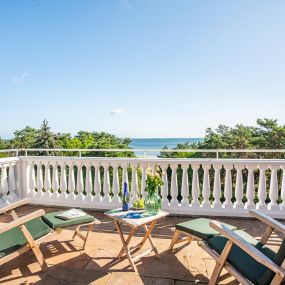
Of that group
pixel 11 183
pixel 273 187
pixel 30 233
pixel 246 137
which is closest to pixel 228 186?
pixel 273 187

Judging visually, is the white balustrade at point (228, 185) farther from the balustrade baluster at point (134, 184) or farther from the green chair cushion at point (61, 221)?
the green chair cushion at point (61, 221)

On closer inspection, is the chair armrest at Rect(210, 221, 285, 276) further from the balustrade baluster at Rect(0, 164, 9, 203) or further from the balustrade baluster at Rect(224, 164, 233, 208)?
the balustrade baluster at Rect(0, 164, 9, 203)

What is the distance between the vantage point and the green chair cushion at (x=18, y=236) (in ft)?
7.71

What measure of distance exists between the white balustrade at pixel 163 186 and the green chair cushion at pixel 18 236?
1661 mm

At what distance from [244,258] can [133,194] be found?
96.5 inches

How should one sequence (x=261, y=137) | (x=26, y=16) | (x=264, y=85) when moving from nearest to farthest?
(x=26, y=16), (x=264, y=85), (x=261, y=137)

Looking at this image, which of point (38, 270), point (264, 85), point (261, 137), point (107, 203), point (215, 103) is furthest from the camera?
point (215, 103)

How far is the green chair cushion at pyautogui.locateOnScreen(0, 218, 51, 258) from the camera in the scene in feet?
7.71

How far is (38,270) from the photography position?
8.41 feet

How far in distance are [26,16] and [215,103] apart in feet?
52.8

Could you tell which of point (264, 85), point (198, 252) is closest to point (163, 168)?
point (198, 252)

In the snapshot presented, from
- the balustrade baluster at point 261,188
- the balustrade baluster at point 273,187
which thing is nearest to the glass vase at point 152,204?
the balustrade baluster at point 261,188

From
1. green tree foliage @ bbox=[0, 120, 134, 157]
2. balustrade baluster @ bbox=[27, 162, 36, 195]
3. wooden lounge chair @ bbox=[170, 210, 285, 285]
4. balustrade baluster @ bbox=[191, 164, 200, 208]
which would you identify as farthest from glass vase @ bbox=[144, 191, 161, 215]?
green tree foliage @ bbox=[0, 120, 134, 157]

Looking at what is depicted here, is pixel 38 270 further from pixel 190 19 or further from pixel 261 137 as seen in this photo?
pixel 261 137
